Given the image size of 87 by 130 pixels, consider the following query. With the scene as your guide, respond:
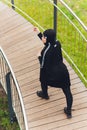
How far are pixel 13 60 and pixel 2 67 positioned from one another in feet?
1.54

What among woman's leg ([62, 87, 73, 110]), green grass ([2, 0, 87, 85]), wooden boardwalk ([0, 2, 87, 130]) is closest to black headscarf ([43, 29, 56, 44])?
woman's leg ([62, 87, 73, 110])

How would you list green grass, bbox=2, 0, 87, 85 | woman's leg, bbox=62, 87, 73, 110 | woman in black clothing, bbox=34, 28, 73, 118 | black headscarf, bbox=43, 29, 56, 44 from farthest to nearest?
green grass, bbox=2, 0, 87, 85, woman's leg, bbox=62, 87, 73, 110, woman in black clothing, bbox=34, 28, 73, 118, black headscarf, bbox=43, 29, 56, 44

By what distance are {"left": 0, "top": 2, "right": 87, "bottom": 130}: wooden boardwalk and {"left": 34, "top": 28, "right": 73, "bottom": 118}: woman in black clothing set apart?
22cm

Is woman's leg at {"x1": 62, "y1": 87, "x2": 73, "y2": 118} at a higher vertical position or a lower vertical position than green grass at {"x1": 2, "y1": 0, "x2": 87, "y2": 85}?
higher

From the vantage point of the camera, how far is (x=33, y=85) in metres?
7.00

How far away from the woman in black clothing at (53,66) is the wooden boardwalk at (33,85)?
0.22 meters

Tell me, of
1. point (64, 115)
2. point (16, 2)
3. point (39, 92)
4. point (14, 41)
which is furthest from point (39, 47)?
point (16, 2)

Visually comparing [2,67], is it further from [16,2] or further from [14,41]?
[16,2]

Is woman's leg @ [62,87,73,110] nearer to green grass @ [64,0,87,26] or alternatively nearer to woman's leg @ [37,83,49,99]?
woman's leg @ [37,83,49,99]

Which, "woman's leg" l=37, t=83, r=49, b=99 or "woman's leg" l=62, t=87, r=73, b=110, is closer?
"woman's leg" l=62, t=87, r=73, b=110

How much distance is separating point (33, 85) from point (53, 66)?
1154 mm

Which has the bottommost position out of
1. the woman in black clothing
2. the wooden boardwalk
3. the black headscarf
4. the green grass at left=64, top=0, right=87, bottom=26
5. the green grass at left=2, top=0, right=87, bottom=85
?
the green grass at left=64, top=0, right=87, bottom=26

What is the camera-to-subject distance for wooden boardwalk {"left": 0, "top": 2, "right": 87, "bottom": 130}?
617cm

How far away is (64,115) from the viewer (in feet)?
20.6
